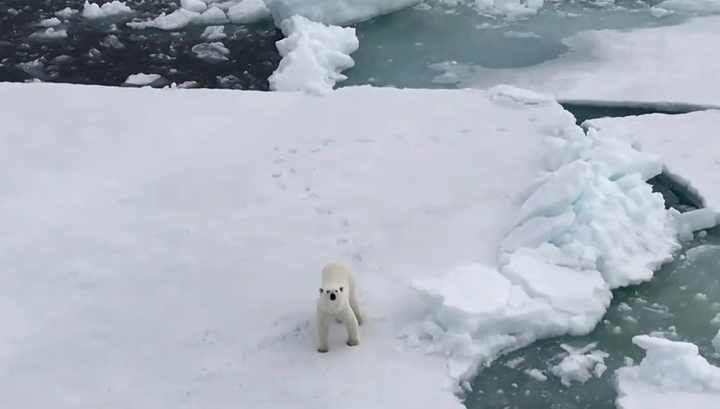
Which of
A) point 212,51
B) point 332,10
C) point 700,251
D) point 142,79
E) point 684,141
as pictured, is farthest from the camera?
point 332,10

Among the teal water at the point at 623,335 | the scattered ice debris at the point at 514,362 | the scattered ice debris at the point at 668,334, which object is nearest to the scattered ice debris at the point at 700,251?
the teal water at the point at 623,335

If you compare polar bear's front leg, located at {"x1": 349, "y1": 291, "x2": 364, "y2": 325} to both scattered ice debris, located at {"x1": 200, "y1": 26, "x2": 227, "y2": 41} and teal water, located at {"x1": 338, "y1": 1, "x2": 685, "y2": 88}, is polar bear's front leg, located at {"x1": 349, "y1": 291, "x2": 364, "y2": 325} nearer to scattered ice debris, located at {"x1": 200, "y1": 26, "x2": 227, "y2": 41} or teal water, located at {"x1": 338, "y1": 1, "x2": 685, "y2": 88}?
teal water, located at {"x1": 338, "y1": 1, "x2": 685, "y2": 88}

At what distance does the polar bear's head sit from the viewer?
3514 mm

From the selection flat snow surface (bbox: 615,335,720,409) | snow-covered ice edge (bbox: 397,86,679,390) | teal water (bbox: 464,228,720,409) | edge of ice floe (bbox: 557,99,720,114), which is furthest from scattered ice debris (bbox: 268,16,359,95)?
flat snow surface (bbox: 615,335,720,409)

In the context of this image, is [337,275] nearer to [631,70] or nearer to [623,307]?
[623,307]

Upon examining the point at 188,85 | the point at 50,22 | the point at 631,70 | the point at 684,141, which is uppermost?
the point at 684,141

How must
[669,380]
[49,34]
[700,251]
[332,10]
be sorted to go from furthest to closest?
[49,34] → [332,10] → [700,251] → [669,380]

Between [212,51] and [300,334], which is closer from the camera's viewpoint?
[300,334]

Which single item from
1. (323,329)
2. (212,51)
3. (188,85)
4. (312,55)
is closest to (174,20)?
(212,51)

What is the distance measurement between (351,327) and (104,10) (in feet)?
19.5

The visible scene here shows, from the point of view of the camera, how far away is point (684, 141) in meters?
5.66

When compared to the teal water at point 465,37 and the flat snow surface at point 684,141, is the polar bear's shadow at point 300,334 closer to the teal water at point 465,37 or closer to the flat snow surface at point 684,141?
the flat snow surface at point 684,141

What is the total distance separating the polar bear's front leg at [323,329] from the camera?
3604 mm

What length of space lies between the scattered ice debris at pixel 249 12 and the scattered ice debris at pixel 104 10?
1112 mm
